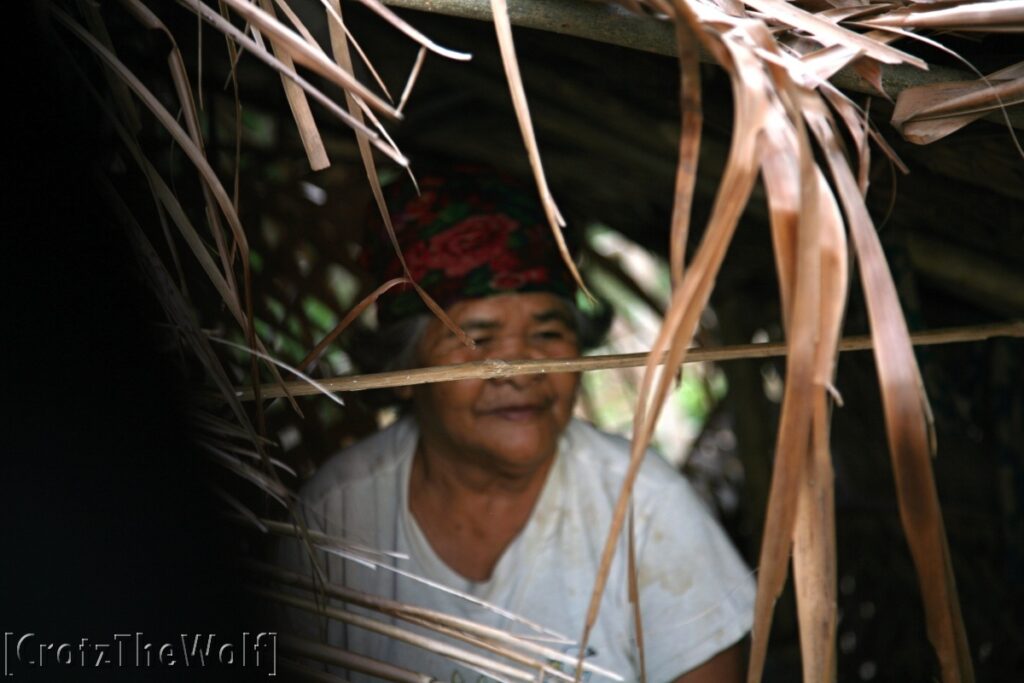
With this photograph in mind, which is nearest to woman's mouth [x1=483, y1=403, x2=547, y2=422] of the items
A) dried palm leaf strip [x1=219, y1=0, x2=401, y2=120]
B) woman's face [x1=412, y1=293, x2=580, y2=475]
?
woman's face [x1=412, y1=293, x2=580, y2=475]

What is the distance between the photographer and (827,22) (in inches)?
34.9

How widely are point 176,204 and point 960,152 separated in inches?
38.2

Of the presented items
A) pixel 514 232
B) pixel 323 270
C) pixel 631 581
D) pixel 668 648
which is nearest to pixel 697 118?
pixel 631 581

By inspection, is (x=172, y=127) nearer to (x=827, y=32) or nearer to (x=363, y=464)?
(x=827, y=32)

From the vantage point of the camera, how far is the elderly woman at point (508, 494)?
1.62 meters

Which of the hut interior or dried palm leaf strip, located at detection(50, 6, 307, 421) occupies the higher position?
dried palm leaf strip, located at detection(50, 6, 307, 421)

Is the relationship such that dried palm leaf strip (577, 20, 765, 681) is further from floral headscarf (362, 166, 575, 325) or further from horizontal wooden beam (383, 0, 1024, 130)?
floral headscarf (362, 166, 575, 325)

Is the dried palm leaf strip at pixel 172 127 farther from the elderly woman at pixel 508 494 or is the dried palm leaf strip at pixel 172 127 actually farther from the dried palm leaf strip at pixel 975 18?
the elderly woman at pixel 508 494

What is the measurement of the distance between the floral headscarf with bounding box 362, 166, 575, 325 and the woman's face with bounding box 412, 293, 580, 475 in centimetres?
3

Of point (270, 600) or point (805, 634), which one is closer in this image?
point (805, 634)

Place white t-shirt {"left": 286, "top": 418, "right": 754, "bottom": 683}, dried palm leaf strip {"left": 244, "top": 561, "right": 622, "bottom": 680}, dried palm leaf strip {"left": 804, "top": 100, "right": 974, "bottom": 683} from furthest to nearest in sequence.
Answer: white t-shirt {"left": 286, "top": 418, "right": 754, "bottom": 683}, dried palm leaf strip {"left": 244, "top": 561, "right": 622, "bottom": 680}, dried palm leaf strip {"left": 804, "top": 100, "right": 974, "bottom": 683}

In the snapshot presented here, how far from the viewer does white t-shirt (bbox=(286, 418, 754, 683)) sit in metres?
1.60

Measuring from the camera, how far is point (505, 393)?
5.38ft

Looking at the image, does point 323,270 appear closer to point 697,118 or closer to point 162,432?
point 162,432
